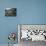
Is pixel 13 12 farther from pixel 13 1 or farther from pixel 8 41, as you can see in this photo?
pixel 8 41

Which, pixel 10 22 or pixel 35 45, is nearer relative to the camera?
pixel 35 45

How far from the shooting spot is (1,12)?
10.2ft

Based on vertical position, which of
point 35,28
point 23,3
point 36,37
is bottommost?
point 36,37

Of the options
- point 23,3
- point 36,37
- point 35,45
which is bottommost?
point 35,45

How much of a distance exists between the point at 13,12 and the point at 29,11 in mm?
403

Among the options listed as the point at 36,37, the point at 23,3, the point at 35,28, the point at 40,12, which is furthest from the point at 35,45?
the point at 23,3

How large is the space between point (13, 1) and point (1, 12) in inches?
16.1

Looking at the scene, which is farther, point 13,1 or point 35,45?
point 13,1

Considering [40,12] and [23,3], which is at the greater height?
[23,3]

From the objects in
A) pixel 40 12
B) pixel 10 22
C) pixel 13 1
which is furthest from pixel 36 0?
pixel 10 22

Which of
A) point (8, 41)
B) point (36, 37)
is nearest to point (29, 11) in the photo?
point (36, 37)

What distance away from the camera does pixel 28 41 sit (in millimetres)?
2967

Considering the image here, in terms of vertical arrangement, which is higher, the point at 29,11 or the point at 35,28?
the point at 29,11

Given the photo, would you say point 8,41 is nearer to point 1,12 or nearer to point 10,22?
point 10,22
